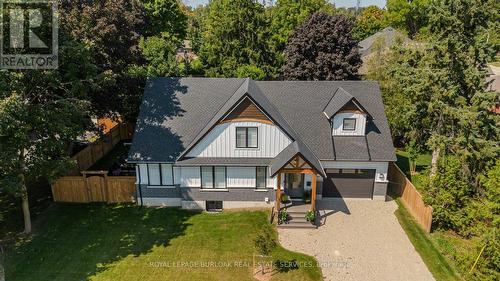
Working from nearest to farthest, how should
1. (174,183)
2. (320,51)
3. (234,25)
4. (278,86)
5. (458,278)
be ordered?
(458,278) < (174,183) < (278,86) < (320,51) < (234,25)

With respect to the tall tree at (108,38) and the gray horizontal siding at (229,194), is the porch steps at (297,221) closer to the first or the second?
the gray horizontal siding at (229,194)

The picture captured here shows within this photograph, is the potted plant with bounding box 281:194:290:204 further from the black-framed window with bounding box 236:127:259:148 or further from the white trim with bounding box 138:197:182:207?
the white trim with bounding box 138:197:182:207

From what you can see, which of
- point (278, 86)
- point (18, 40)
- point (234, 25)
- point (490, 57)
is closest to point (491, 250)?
point (490, 57)

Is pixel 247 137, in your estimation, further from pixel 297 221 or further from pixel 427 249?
pixel 427 249

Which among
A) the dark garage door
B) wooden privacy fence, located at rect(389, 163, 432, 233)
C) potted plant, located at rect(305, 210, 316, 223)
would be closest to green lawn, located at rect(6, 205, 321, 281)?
potted plant, located at rect(305, 210, 316, 223)

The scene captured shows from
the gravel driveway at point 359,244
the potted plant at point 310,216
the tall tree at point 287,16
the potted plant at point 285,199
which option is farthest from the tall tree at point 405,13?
the potted plant at point 310,216

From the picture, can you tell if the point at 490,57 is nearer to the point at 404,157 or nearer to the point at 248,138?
the point at 404,157
